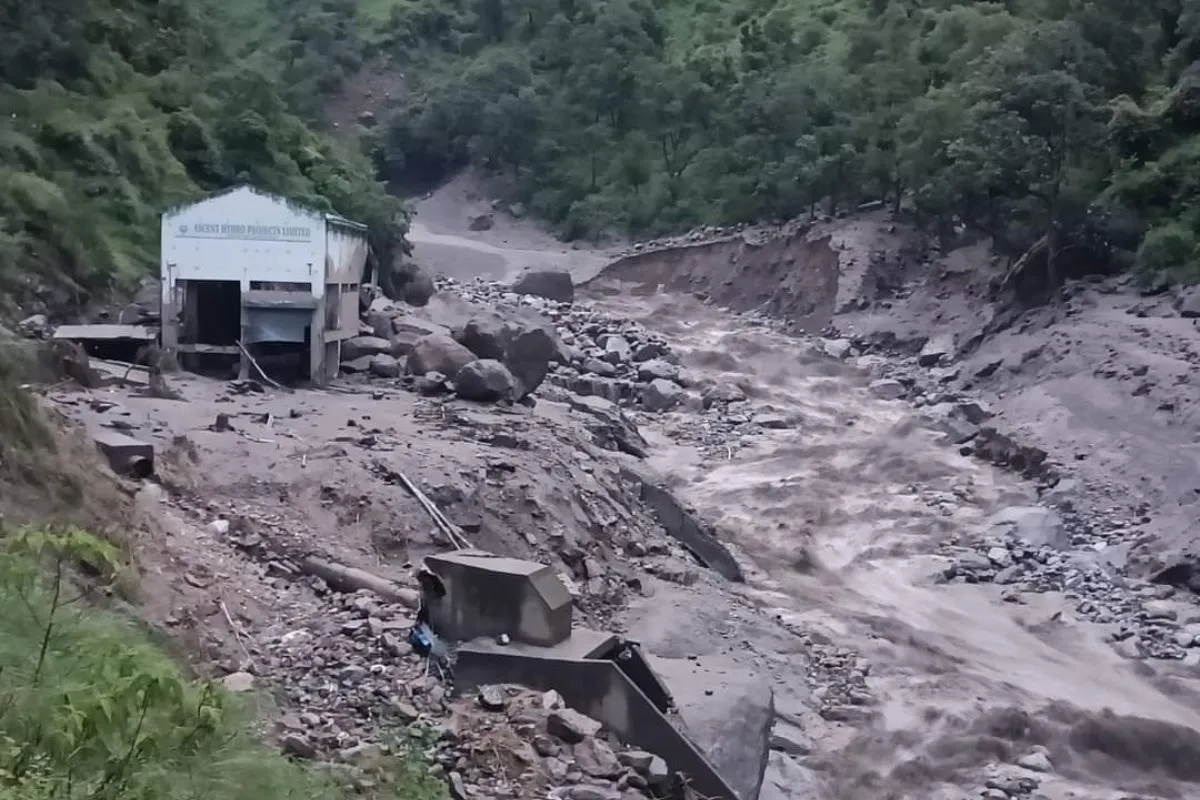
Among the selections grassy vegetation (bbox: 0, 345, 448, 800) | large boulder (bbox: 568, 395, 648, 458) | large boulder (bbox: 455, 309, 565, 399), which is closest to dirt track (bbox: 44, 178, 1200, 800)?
large boulder (bbox: 568, 395, 648, 458)

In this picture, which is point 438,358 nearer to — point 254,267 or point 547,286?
point 254,267

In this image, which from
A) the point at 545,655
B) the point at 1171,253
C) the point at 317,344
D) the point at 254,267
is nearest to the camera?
the point at 545,655

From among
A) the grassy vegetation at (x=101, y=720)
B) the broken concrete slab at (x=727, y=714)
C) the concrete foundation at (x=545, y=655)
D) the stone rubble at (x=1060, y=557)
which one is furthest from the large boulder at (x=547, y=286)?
the grassy vegetation at (x=101, y=720)

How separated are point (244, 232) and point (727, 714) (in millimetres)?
10783

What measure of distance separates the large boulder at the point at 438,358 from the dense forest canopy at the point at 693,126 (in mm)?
6001

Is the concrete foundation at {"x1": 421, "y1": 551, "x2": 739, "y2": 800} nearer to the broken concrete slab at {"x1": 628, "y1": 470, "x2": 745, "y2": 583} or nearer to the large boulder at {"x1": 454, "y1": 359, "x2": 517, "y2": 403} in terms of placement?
the broken concrete slab at {"x1": 628, "y1": 470, "x2": 745, "y2": 583}

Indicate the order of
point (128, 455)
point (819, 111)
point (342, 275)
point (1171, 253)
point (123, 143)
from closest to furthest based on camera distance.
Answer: point (128, 455)
point (342, 275)
point (1171, 253)
point (123, 143)
point (819, 111)

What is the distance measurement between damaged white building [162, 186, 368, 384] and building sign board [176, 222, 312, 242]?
1 centimetres

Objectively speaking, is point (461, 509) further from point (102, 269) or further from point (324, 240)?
point (102, 269)

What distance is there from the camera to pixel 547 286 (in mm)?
37000

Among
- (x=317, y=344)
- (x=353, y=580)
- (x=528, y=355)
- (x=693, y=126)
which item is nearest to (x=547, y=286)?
(x=693, y=126)

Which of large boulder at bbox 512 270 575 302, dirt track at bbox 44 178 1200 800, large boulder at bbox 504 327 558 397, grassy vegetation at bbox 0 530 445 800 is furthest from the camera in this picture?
large boulder at bbox 512 270 575 302

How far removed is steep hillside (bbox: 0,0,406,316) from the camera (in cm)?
2167

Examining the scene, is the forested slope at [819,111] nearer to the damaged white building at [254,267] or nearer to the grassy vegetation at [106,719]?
the damaged white building at [254,267]
